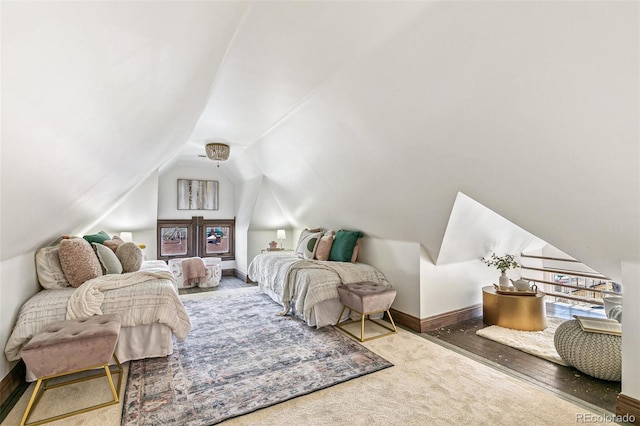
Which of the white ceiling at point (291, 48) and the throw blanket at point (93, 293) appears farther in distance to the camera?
the throw blanket at point (93, 293)

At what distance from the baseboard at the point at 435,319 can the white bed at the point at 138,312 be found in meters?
Result: 2.48

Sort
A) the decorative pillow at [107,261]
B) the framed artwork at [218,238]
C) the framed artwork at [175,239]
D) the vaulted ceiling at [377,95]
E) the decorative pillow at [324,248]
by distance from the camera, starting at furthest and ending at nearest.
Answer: the framed artwork at [218,238], the framed artwork at [175,239], the decorative pillow at [324,248], the decorative pillow at [107,261], the vaulted ceiling at [377,95]

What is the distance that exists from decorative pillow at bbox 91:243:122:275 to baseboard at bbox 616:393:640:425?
442 centimetres

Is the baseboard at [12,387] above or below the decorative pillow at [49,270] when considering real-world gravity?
below

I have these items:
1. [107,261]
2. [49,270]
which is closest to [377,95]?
[107,261]

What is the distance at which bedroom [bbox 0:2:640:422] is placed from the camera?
1.12m

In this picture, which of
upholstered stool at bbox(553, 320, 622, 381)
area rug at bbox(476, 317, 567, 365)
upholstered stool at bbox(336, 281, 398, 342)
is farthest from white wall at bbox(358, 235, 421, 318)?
upholstered stool at bbox(553, 320, 622, 381)

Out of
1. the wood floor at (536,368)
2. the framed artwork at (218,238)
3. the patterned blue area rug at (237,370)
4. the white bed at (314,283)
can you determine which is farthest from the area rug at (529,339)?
the framed artwork at (218,238)

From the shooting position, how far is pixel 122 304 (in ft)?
8.86

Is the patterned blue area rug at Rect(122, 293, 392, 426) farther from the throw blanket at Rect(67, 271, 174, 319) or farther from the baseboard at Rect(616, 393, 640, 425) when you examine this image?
the baseboard at Rect(616, 393, 640, 425)

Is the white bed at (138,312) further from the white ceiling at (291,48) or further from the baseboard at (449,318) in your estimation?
the baseboard at (449,318)

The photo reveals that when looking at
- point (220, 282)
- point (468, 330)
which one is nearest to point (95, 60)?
point (468, 330)

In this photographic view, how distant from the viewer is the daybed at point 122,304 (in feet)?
8.27

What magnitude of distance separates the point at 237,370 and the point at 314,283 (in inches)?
52.0
